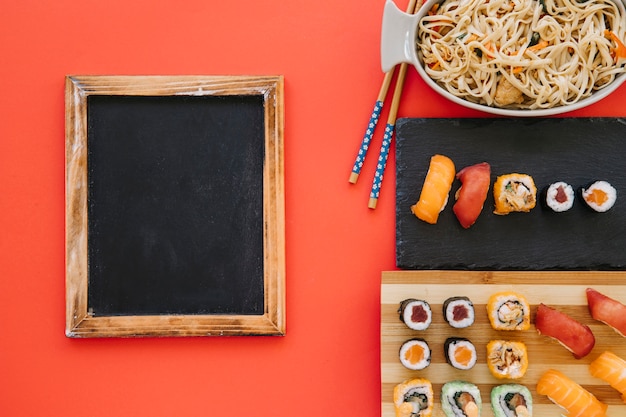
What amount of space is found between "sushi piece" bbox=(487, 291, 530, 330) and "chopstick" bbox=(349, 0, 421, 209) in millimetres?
549

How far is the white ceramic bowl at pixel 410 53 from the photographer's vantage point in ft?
5.77

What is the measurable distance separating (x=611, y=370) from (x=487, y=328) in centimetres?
42

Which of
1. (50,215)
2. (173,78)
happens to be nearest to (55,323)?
(50,215)

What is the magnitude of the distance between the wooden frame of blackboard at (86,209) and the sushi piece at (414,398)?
472 mm

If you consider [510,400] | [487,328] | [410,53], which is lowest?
[510,400]

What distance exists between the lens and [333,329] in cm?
202

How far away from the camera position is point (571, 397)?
1.83 meters

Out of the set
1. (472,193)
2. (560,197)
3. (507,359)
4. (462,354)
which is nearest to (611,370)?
(507,359)

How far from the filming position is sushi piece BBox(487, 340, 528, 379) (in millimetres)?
1844

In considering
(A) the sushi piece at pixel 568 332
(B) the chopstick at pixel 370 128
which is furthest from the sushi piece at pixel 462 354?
(B) the chopstick at pixel 370 128

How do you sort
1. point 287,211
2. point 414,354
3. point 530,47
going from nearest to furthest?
point 530,47 → point 414,354 → point 287,211

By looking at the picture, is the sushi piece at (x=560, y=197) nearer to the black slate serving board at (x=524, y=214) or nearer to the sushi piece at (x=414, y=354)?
the black slate serving board at (x=524, y=214)

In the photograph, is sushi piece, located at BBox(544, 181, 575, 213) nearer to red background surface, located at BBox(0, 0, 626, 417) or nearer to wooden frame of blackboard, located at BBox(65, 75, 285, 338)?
red background surface, located at BBox(0, 0, 626, 417)

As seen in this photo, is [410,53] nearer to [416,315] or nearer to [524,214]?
[524,214]
